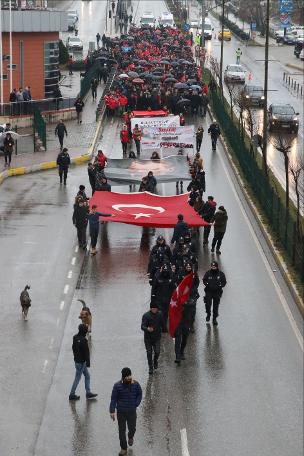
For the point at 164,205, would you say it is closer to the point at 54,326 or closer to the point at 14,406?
the point at 54,326

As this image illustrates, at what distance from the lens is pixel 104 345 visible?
21.9 meters

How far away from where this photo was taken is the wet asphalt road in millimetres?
17656

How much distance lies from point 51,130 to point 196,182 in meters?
19.8

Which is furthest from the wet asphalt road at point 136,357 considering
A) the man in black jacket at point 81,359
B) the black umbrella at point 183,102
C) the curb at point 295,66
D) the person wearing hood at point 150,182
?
the curb at point 295,66

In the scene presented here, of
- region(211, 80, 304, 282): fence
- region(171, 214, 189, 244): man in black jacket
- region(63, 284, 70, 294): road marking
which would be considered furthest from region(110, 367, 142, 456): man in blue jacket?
region(171, 214, 189, 244): man in black jacket

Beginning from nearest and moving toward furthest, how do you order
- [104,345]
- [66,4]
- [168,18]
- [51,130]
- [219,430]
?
[219,430], [104,345], [51,130], [168,18], [66,4]

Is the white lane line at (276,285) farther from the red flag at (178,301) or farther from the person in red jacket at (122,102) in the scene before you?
the person in red jacket at (122,102)

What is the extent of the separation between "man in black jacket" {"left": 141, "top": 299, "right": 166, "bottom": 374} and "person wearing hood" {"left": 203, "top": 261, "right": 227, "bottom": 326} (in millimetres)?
2824

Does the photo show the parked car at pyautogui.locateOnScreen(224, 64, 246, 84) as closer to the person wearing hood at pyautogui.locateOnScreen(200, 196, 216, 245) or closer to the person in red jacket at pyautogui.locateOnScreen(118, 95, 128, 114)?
the person in red jacket at pyautogui.locateOnScreen(118, 95, 128, 114)

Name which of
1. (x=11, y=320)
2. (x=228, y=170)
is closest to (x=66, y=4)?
(x=228, y=170)

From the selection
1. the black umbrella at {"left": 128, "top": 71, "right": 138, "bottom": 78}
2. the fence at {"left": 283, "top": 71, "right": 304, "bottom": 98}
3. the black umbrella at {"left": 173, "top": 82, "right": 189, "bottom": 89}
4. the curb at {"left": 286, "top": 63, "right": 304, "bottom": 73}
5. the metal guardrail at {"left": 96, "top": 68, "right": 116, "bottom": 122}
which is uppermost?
the black umbrella at {"left": 173, "top": 82, "right": 189, "bottom": 89}

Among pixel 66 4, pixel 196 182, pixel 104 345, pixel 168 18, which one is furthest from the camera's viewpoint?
pixel 66 4

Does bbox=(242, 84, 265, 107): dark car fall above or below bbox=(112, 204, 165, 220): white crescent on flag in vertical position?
below

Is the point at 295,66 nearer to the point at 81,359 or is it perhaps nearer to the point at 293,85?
the point at 293,85
